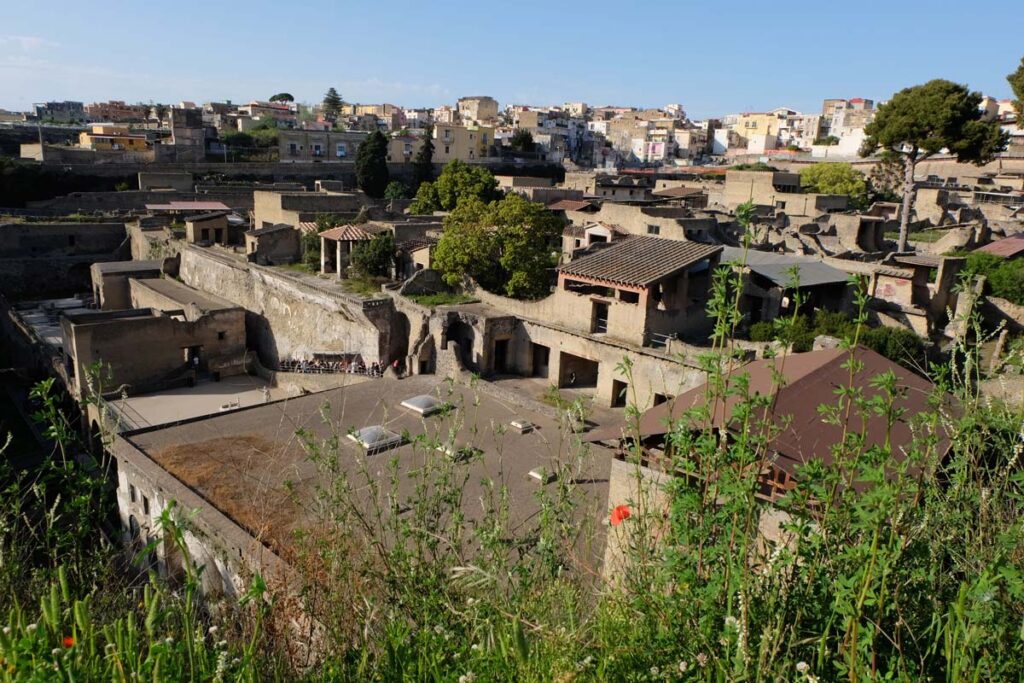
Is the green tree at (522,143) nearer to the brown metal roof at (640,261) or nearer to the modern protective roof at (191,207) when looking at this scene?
the modern protective roof at (191,207)

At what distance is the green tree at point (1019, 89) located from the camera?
18797mm

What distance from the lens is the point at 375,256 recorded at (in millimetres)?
25047

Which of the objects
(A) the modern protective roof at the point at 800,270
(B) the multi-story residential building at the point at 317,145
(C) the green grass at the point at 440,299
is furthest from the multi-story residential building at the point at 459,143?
(A) the modern protective roof at the point at 800,270

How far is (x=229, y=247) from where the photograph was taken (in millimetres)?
31250

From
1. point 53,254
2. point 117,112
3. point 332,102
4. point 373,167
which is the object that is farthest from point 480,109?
point 53,254

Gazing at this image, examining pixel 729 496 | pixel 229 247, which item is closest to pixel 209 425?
pixel 729 496

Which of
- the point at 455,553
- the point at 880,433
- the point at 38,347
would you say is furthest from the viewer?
the point at 38,347

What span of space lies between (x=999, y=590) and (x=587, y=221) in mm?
29573

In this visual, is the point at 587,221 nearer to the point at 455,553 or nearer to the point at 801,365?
the point at 801,365

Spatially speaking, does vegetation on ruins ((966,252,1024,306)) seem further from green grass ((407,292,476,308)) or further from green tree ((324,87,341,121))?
green tree ((324,87,341,121))

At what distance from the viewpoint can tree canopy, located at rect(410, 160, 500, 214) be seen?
35406 millimetres

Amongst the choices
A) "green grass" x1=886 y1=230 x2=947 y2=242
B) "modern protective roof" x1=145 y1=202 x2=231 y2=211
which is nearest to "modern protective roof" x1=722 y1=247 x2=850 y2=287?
"green grass" x1=886 y1=230 x2=947 y2=242

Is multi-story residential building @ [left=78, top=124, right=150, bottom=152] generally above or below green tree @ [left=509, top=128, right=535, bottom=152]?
below

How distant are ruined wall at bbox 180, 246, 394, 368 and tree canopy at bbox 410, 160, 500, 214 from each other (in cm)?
1097
